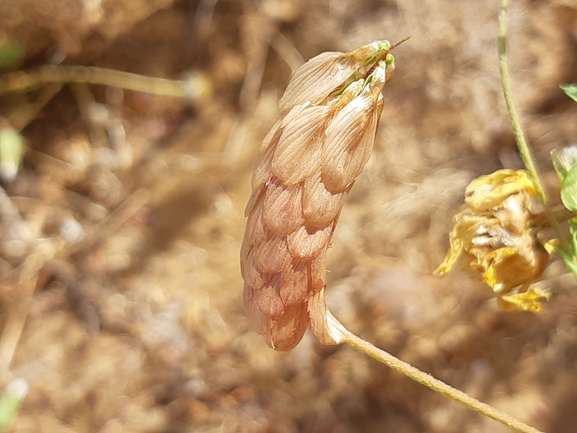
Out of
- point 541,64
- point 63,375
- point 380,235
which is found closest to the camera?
point 541,64

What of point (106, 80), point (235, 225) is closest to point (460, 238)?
point (235, 225)

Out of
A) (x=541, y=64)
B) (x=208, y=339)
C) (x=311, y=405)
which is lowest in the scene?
(x=311, y=405)

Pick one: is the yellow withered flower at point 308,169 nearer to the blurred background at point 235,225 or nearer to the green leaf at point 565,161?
the green leaf at point 565,161

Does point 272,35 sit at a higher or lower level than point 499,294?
higher

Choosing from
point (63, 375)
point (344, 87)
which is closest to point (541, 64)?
point (344, 87)

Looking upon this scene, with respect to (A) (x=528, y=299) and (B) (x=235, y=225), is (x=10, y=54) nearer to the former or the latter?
(B) (x=235, y=225)

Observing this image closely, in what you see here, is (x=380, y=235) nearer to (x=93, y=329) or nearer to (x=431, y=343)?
(x=431, y=343)

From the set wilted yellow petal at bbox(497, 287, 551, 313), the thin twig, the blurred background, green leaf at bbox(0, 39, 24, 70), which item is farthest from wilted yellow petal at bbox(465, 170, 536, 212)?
green leaf at bbox(0, 39, 24, 70)
